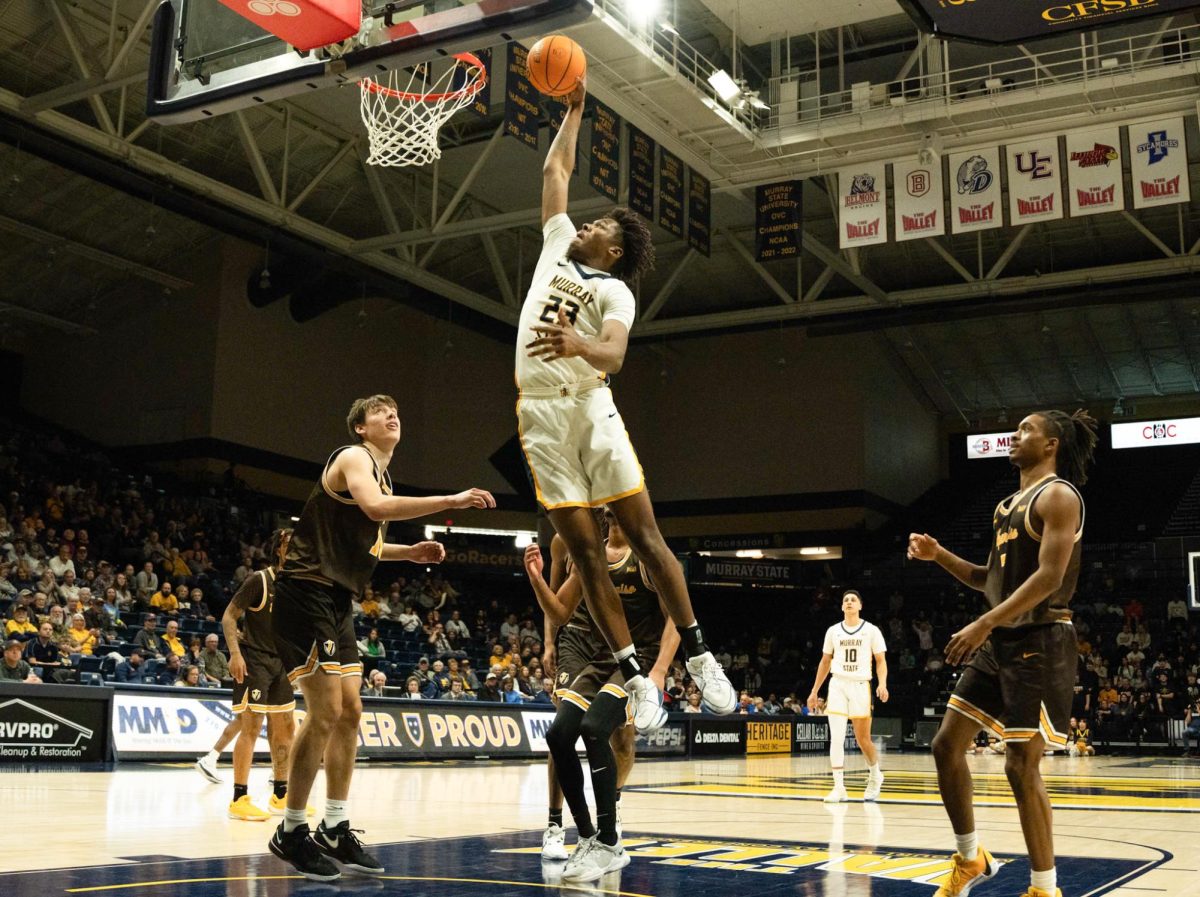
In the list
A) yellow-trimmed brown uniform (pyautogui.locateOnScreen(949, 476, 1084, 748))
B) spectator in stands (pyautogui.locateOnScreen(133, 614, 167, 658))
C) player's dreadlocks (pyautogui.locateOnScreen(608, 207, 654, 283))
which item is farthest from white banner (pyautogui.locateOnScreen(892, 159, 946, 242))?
yellow-trimmed brown uniform (pyautogui.locateOnScreen(949, 476, 1084, 748))

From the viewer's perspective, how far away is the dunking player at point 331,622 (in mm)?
5777

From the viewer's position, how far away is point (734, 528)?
126 feet

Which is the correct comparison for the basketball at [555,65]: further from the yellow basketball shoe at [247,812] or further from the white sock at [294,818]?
the yellow basketball shoe at [247,812]

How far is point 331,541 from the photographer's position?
6.08 meters

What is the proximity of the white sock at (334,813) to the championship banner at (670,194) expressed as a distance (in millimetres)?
16881

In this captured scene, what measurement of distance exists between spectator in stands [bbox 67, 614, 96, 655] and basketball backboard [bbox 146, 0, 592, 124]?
34.1ft

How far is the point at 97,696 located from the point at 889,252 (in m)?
22.8

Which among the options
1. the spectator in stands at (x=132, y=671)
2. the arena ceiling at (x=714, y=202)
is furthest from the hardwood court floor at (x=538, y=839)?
the arena ceiling at (x=714, y=202)

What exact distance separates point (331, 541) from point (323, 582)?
20 cm

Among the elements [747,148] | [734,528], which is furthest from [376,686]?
[734,528]

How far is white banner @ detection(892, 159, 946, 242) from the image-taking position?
20.6m

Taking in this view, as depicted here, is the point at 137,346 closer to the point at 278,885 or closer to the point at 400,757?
the point at 400,757

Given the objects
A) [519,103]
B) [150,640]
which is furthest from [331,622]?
[519,103]

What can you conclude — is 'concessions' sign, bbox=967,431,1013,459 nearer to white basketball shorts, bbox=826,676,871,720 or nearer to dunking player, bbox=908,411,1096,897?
white basketball shorts, bbox=826,676,871,720
